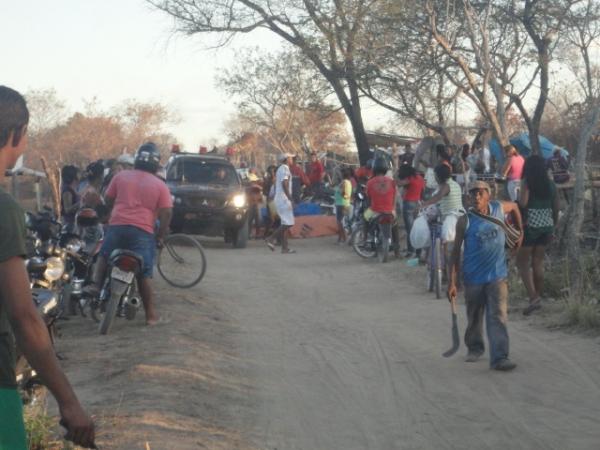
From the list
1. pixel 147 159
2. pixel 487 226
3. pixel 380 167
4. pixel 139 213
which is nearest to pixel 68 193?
pixel 147 159

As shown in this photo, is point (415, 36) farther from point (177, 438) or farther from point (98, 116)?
point (98, 116)

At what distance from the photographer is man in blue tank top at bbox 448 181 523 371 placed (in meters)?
8.82

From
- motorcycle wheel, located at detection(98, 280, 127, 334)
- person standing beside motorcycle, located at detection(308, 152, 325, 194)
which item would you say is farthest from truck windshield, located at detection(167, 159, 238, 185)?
motorcycle wheel, located at detection(98, 280, 127, 334)

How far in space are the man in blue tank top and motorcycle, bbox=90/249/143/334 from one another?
10.9 feet

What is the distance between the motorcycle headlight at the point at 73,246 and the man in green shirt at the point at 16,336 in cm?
743

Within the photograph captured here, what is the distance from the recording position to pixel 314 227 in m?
24.6

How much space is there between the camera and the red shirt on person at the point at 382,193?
57.6 feet

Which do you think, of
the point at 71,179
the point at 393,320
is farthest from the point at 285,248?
the point at 393,320

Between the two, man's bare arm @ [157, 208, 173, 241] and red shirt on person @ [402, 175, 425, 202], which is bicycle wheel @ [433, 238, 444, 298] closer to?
man's bare arm @ [157, 208, 173, 241]

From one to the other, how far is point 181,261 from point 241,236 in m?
7.95

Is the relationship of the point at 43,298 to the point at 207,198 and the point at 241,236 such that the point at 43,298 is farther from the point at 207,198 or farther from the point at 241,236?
the point at 241,236

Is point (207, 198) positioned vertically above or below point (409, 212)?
above

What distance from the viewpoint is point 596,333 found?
10.2m

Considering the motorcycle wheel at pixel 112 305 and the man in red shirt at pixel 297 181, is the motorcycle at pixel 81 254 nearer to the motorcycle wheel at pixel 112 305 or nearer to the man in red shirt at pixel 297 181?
the motorcycle wheel at pixel 112 305
